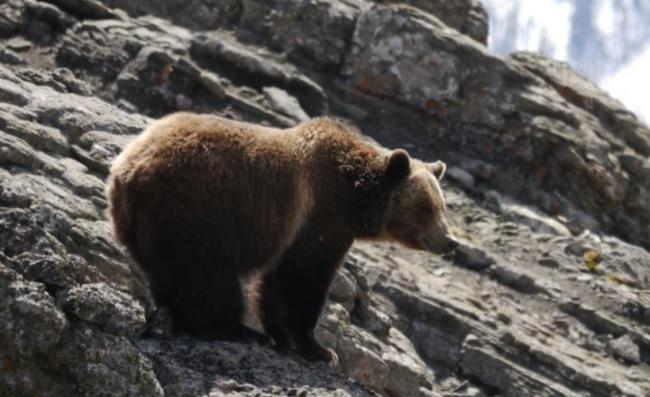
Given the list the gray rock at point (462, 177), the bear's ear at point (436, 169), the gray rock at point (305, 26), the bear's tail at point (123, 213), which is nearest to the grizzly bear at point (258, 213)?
the bear's tail at point (123, 213)

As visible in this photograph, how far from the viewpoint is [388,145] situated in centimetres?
1603

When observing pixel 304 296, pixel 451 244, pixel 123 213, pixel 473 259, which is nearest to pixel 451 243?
pixel 451 244

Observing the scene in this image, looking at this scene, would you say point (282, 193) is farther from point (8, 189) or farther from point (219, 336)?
point (8, 189)

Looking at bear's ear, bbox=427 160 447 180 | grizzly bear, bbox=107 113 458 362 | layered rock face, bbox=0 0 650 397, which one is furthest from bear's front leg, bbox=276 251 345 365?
bear's ear, bbox=427 160 447 180

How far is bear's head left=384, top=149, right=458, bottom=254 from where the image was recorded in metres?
7.91

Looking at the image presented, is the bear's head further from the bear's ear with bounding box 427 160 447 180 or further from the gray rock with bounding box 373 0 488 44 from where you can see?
the gray rock with bounding box 373 0 488 44

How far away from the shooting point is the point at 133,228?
6.22m

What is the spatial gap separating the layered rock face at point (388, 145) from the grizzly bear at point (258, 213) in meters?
0.36

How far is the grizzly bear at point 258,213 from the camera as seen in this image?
20.1 ft

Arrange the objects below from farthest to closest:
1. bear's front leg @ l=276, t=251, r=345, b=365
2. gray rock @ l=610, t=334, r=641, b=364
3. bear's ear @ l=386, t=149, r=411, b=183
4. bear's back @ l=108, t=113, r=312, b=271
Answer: gray rock @ l=610, t=334, r=641, b=364 → bear's ear @ l=386, t=149, r=411, b=183 → bear's front leg @ l=276, t=251, r=345, b=365 → bear's back @ l=108, t=113, r=312, b=271

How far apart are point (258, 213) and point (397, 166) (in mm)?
1414

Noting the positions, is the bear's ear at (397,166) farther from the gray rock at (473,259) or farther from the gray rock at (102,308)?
the gray rock at (473,259)

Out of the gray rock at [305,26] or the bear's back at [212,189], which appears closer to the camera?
the bear's back at [212,189]

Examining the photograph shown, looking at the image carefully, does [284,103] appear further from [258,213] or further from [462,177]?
[258,213]
